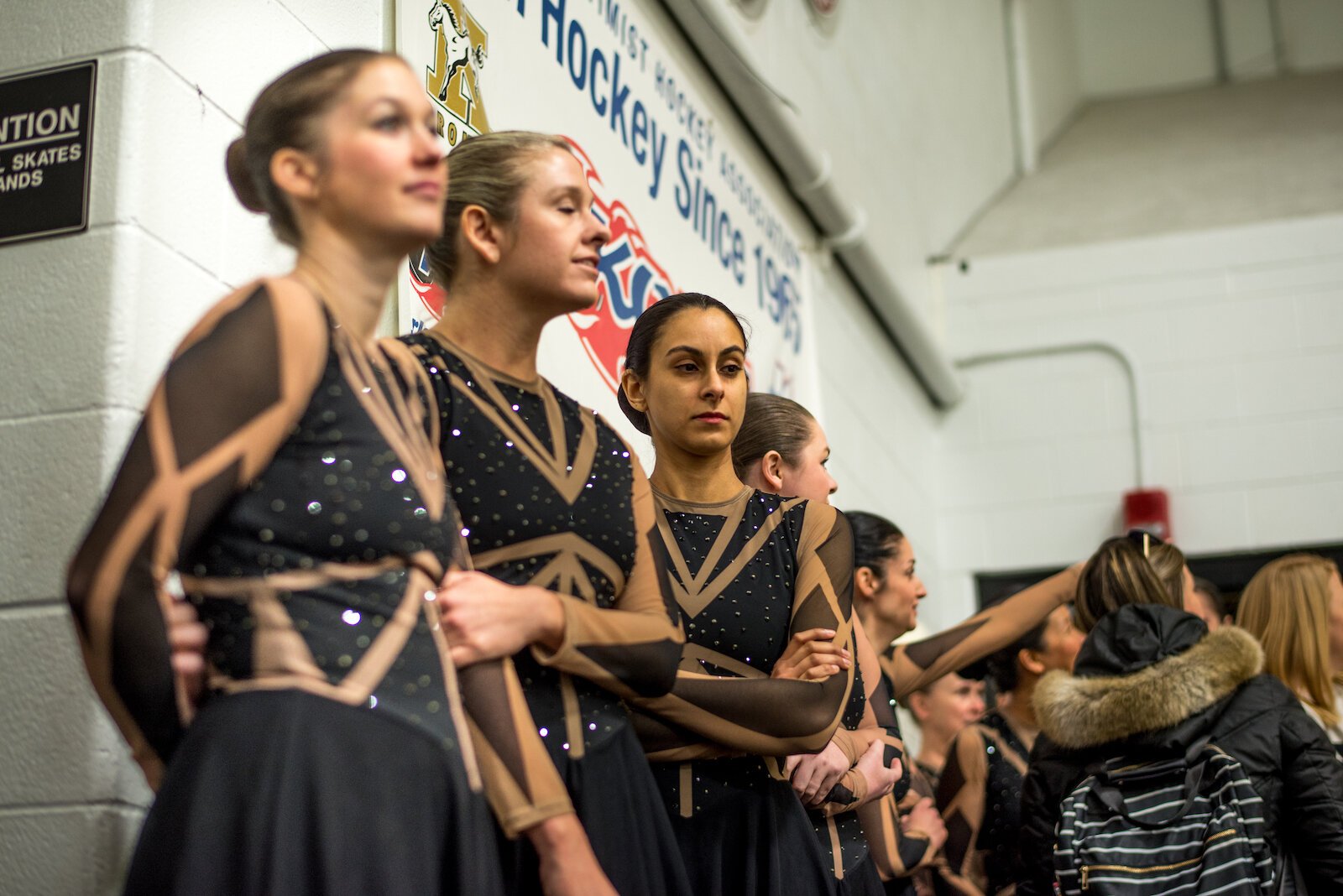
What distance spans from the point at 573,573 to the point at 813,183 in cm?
341

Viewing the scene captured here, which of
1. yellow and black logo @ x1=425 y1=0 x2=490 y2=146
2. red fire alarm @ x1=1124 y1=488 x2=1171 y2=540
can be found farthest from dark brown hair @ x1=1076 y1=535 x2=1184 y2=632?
red fire alarm @ x1=1124 y1=488 x2=1171 y2=540

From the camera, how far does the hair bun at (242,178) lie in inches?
49.9

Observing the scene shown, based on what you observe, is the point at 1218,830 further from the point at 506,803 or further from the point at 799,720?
the point at 506,803

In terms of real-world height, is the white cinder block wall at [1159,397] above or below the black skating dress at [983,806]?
above

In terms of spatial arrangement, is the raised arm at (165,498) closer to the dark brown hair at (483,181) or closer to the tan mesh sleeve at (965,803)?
the dark brown hair at (483,181)

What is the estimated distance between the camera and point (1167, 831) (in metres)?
2.35

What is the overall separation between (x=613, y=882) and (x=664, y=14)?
2.78m

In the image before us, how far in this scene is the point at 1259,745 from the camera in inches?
93.5

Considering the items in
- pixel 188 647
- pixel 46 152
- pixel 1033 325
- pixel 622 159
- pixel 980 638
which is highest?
pixel 1033 325

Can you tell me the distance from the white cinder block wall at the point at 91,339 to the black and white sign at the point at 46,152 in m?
0.02

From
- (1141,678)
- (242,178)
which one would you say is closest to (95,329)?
(242,178)

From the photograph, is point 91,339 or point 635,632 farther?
point 91,339

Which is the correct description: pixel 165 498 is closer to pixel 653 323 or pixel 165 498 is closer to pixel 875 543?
pixel 653 323

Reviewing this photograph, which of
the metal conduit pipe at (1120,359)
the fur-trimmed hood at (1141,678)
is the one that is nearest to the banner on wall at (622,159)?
the fur-trimmed hood at (1141,678)
